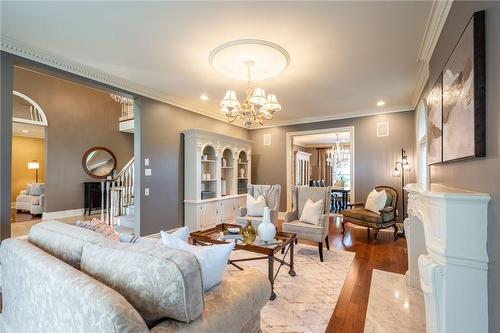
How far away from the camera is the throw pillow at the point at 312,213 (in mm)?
3559

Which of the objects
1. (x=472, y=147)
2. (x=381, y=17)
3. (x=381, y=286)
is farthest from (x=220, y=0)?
(x=381, y=286)

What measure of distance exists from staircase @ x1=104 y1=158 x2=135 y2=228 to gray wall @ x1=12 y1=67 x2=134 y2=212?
8.54ft

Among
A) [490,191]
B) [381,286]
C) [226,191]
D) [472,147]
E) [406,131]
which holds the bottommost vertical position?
[381,286]

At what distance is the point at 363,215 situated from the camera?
4.34 m

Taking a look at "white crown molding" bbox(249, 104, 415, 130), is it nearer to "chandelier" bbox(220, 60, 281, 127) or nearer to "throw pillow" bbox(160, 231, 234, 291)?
"chandelier" bbox(220, 60, 281, 127)

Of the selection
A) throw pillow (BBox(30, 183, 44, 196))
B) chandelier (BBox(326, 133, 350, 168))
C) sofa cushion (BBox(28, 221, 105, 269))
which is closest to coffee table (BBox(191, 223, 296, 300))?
sofa cushion (BBox(28, 221, 105, 269))

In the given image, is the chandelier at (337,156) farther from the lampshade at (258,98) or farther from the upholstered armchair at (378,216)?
the lampshade at (258,98)

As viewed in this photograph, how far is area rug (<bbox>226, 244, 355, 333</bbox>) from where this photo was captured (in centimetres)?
199

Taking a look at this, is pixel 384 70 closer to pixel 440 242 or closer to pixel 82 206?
pixel 440 242

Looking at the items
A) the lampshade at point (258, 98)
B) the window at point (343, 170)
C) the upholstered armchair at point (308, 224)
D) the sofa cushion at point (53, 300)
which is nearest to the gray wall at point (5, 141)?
the sofa cushion at point (53, 300)

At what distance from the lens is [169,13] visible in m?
2.19

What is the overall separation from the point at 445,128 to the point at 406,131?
3.52 meters

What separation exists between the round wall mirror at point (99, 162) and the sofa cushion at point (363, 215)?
686 cm

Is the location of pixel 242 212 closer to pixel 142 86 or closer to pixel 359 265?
pixel 359 265
